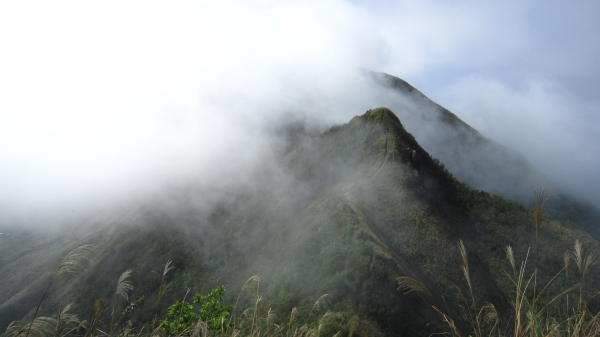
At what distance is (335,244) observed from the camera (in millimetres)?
51281

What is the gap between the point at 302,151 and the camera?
84.9m

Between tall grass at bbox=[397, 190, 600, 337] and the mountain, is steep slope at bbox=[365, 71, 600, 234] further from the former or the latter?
tall grass at bbox=[397, 190, 600, 337]

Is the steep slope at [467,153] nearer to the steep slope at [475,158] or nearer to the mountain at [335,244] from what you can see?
the steep slope at [475,158]

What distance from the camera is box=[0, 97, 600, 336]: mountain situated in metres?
44.9

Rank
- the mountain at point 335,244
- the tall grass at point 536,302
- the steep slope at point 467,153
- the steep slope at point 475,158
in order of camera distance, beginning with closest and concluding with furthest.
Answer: the tall grass at point 536,302 < the mountain at point 335,244 < the steep slope at point 475,158 < the steep slope at point 467,153

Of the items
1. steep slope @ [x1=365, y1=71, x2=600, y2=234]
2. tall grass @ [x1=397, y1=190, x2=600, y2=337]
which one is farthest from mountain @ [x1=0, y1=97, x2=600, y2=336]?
steep slope @ [x1=365, y1=71, x2=600, y2=234]

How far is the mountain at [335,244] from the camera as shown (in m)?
44.9

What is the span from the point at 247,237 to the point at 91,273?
33.2 metres

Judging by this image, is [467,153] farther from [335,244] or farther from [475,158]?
[335,244]

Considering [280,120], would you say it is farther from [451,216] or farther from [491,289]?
[491,289]

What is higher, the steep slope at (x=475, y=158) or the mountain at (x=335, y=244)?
the steep slope at (x=475, y=158)

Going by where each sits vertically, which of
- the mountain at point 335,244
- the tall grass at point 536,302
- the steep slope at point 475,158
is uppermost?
the steep slope at point 475,158

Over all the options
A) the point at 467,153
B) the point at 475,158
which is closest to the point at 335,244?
the point at 467,153

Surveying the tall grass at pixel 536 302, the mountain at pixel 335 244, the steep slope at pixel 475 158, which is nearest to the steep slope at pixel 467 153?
the steep slope at pixel 475 158
